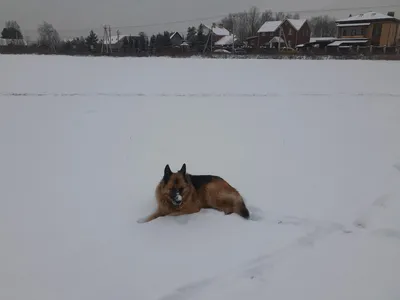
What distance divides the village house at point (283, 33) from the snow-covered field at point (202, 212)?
1900 inches

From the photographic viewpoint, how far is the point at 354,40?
48625 millimetres

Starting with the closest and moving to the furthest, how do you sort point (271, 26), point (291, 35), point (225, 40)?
point (271, 26)
point (225, 40)
point (291, 35)

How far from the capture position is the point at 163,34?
1901 inches

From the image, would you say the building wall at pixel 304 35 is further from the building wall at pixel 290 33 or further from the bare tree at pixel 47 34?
the bare tree at pixel 47 34

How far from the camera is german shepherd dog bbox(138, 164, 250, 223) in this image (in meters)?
3.94

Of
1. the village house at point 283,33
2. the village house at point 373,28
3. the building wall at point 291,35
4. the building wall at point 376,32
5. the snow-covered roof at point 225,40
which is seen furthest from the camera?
the building wall at point 291,35

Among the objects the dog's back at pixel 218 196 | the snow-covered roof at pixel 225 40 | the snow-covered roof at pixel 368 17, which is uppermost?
the snow-covered roof at pixel 368 17

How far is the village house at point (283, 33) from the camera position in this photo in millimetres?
55312

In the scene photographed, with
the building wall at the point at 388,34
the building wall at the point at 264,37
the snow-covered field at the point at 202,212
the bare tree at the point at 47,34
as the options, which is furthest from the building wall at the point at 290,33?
the snow-covered field at the point at 202,212

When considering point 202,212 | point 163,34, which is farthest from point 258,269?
point 163,34

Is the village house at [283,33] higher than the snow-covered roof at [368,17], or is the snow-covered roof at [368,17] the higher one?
the snow-covered roof at [368,17]

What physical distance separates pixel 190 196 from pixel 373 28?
51.7 meters

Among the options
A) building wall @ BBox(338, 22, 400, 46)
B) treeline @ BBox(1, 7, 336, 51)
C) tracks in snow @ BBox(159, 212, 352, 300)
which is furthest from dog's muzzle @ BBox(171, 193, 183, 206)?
building wall @ BBox(338, 22, 400, 46)

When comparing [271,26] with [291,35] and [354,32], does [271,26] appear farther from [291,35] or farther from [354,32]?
[354,32]
